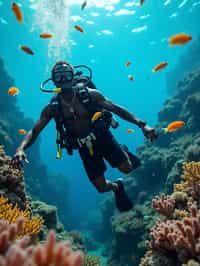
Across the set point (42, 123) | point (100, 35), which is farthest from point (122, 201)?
point (100, 35)

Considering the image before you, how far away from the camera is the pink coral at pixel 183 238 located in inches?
132

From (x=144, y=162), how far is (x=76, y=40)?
1063 inches

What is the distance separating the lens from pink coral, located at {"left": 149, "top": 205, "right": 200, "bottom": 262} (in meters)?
3.36

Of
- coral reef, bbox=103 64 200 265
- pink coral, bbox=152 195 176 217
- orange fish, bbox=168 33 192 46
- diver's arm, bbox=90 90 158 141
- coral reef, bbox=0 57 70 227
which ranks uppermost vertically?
coral reef, bbox=0 57 70 227

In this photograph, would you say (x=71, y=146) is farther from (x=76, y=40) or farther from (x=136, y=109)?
(x=136, y=109)

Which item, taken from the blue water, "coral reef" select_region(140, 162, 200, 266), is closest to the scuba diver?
"coral reef" select_region(140, 162, 200, 266)

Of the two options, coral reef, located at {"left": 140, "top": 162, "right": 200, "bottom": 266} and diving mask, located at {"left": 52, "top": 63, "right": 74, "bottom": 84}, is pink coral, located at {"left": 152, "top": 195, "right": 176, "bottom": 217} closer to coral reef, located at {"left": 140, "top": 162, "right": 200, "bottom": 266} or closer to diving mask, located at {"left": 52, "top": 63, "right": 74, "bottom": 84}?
coral reef, located at {"left": 140, "top": 162, "right": 200, "bottom": 266}

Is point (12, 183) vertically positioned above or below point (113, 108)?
below

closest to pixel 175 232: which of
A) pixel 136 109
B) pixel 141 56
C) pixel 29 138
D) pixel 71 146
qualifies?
pixel 71 146

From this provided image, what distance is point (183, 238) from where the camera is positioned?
11.2 ft

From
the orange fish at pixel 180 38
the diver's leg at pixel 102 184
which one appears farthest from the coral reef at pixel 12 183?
the orange fish at pixel 180 38

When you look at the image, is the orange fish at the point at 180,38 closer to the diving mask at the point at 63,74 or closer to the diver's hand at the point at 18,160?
the diving mask at the point at 63,74

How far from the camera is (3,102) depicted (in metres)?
26.2

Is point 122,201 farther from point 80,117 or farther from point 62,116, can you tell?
point 62,116
